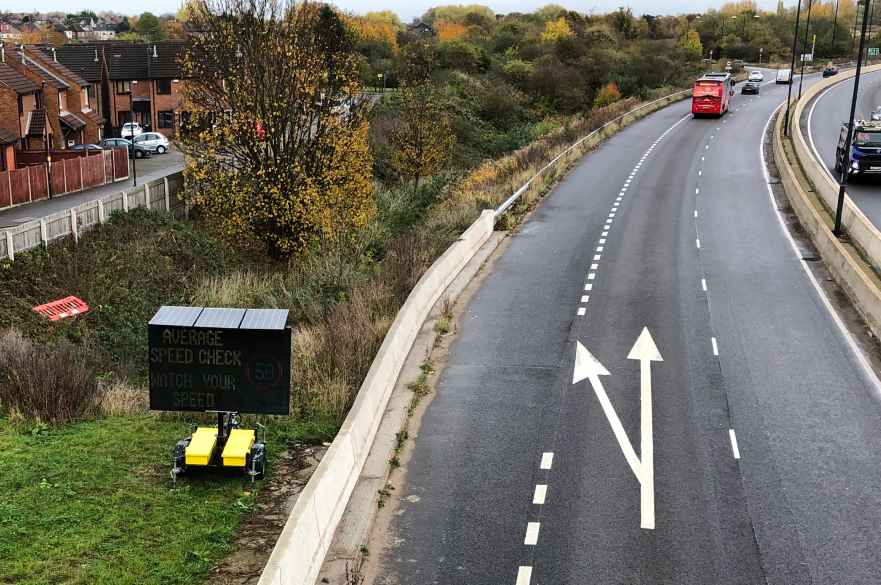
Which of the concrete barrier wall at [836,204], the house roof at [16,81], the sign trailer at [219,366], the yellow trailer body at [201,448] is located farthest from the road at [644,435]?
the house roof at [16,81]

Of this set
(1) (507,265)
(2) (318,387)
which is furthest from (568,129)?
(2) (318,387)

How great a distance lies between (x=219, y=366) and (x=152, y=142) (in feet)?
185

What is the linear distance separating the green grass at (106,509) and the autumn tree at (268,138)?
1941 cm

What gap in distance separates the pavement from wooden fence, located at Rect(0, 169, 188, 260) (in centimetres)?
336

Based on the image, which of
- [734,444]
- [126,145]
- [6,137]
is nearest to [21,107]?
[126,145]

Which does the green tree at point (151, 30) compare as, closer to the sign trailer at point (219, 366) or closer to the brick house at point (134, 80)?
the brick house at point (134, 80)

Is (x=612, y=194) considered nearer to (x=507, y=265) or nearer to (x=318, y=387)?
(x=507, y=265)

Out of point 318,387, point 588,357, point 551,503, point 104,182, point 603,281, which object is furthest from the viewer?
point 104,182

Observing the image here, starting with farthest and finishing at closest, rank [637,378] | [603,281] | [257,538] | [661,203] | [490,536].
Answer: [661,203] < [603,281] < [637,378] < [490,536] < [257,538]

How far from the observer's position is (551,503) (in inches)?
521

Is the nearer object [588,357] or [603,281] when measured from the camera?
[588,357]

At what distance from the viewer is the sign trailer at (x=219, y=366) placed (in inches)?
502

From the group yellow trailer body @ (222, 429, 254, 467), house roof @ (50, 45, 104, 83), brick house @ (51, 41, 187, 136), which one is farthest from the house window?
yellow trailer body @ (222, 429, 254, 467)

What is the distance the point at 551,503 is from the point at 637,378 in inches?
211
